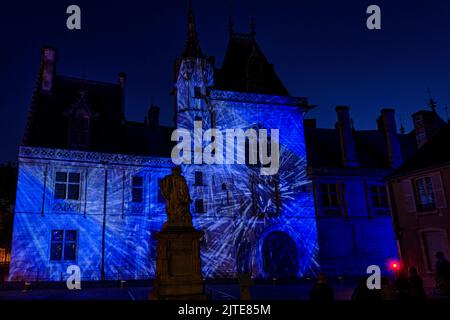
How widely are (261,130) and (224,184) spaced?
15.8ft

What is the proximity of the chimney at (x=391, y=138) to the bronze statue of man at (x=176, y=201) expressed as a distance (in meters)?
23.7

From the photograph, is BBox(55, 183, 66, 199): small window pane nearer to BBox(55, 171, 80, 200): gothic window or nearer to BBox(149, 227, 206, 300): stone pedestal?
BBox(55, 171, 80, 200): gothic window

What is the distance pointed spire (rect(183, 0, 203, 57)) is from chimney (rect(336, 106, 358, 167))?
40.0 feet

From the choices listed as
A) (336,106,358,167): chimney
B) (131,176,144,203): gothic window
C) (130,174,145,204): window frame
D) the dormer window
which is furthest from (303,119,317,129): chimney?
the dormer window

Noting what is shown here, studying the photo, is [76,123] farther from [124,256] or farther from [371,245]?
[371,245]

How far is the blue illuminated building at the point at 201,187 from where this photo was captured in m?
20.8

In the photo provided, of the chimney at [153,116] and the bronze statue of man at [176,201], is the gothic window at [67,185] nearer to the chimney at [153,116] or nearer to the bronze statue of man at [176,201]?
the chimney at [153,116]

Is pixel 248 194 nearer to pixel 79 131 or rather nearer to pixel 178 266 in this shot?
pixel 79 131

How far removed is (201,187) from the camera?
23.9 metres

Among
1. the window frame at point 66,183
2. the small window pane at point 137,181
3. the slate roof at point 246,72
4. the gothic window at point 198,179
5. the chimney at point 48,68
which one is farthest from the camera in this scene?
the slate roof at point 246,72

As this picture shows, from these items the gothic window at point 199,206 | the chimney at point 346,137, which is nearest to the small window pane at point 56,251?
the gothic window at point 199,206

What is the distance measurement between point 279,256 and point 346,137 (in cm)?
1132

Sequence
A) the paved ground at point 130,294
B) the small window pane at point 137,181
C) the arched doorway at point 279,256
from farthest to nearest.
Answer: the arched doorway at point 279,256 < the small window pane at point 137,181 < the paved ground at point 130,294
